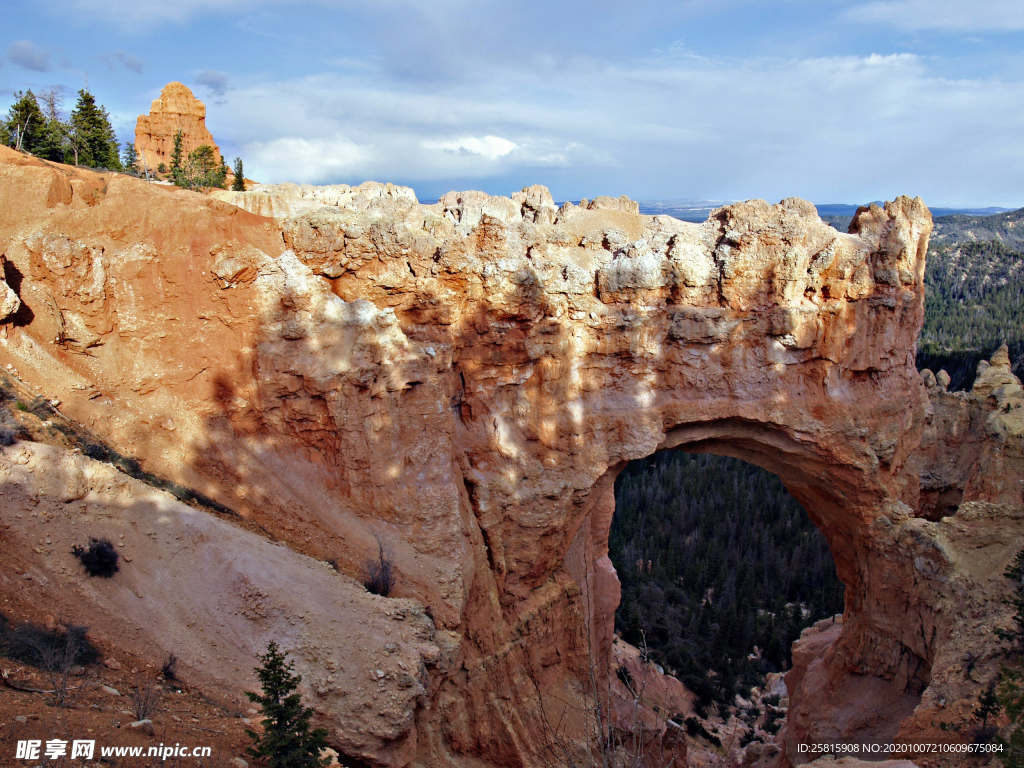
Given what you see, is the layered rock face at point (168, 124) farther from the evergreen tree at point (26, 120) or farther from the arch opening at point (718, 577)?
the arch opening at point (718, 577)

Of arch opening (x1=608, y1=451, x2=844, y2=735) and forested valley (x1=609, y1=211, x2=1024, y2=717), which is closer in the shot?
arch opening (x1=608, y1=451, x2=844, y2=735)

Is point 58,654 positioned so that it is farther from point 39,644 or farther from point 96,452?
point 96,452

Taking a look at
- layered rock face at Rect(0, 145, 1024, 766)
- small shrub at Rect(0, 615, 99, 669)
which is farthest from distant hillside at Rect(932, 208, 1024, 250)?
small shrub at Rect(0, 615, 99, 669)

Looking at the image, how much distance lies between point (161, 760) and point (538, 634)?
9.92 m

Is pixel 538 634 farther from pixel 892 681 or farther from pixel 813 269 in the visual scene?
pixel 813 269

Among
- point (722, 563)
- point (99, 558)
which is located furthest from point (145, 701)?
point (722, 563)

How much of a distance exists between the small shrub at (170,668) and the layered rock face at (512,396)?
3.26ft

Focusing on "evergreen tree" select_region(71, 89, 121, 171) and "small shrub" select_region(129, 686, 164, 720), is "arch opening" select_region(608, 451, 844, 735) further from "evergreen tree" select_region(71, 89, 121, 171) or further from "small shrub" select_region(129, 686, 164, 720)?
"evergreen tree" select_region(71, 89, 121, 171)

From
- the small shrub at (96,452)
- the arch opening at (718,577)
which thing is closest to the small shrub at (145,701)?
the small shrub at (96,452)

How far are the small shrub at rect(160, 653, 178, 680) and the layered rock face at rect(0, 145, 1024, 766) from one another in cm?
99

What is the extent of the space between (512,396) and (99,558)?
8629 millimetres

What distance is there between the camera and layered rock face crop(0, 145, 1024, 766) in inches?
Answer: 489

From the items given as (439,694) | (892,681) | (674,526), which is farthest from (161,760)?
(674,526)

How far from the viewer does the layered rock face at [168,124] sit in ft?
157
